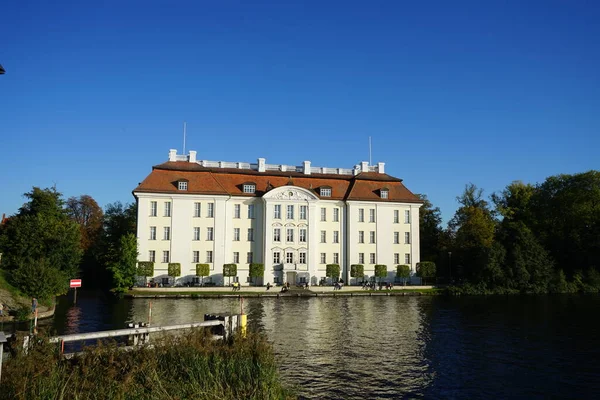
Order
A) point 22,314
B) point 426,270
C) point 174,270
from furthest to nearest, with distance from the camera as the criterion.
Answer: point 426,270, point 174,270, point 22,314

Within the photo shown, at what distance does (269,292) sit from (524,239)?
110 feet

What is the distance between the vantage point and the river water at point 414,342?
55.1 ft

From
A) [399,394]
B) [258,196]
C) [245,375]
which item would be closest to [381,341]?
[399,394]

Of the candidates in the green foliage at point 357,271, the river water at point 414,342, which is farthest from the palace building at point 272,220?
the river water at point 414,342

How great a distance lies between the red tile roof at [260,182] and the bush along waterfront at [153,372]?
152 feet

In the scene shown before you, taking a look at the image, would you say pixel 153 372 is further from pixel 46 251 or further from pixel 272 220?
pixel 272 220

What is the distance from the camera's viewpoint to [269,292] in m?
52.2

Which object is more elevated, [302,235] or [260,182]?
[260,182]

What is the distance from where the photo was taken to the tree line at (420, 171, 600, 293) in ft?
191

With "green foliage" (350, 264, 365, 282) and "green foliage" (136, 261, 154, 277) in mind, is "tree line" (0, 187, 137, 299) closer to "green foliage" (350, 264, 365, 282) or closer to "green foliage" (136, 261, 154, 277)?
"green foliage" (136, 261, 154, 277)

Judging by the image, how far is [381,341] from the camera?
80.6 ft

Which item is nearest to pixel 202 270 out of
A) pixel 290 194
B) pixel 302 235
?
pixel 302 235

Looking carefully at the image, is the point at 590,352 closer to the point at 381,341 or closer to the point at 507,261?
the point at 381,341

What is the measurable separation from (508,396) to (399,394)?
12.0 feet
